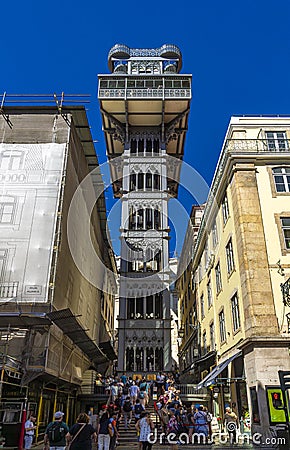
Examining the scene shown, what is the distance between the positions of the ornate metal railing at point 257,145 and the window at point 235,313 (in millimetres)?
8716

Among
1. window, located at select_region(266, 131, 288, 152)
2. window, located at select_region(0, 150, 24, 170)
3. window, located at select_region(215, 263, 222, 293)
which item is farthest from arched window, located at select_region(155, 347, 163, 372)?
window, located at select_region(0, 150, 24, 170)

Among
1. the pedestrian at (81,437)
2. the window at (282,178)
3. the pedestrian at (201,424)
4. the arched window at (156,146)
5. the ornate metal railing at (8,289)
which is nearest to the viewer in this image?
the pedestrian at (81,437)

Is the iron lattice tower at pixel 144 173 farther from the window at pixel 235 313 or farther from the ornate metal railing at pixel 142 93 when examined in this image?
the window at pixel 235 313

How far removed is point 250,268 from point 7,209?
1392 cm

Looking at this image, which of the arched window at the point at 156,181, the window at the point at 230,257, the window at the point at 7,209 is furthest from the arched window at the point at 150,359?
the window at the point at 7,209

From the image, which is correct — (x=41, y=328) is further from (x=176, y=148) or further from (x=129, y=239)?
(x=176, y=148)

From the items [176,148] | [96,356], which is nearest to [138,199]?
[176,148]

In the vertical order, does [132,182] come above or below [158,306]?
above

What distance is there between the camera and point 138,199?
169 ft

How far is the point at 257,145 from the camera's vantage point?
22.4m

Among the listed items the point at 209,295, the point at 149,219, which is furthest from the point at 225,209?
the point at 149,219

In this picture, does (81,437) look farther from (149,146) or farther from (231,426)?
(149,146)

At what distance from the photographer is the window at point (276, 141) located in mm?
22562

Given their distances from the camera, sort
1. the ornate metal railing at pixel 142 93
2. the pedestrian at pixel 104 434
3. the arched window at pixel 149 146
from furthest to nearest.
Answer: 1. the arched window at pixel 149 146
2. the ornate metal railing at pixel 142 93
3. the pedestrian at pixel 104 434
